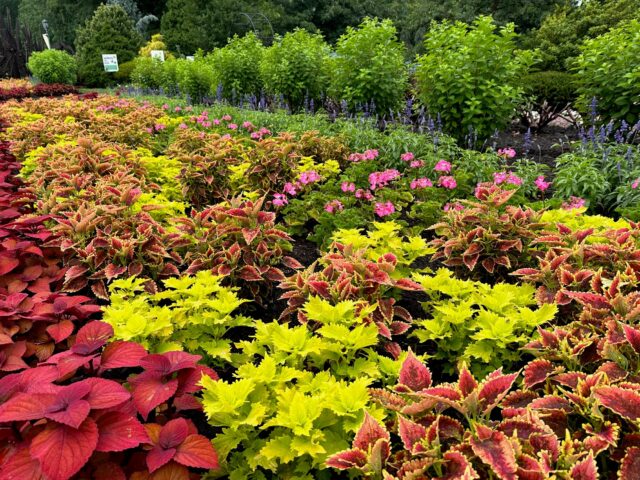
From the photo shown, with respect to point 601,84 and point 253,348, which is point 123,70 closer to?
point 601,84

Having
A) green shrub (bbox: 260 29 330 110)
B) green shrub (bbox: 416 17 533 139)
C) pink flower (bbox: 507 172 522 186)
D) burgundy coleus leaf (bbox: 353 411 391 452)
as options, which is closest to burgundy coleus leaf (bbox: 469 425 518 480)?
burgundy coleus leaf (bbox: 353 411 391 452)

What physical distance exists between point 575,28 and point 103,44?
62.1ft

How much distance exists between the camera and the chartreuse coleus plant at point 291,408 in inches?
57.4

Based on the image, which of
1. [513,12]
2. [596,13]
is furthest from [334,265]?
[513,12]

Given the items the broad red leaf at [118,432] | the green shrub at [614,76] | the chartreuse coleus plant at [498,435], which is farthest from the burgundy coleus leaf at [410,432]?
the green shrub at [614,76]

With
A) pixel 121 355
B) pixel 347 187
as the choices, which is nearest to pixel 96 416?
pixel 121 355

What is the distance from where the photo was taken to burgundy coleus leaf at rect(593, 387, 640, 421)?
1.25 meters

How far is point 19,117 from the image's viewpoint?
7.77 metres

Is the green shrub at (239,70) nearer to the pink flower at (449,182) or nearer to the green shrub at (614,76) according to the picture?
the green shrub at (614,76)

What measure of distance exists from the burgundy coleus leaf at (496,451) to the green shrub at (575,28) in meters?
11.5

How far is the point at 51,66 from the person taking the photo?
19156 millimetres

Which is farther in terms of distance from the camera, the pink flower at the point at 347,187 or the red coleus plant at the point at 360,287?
the pink flower at the point at 347,187

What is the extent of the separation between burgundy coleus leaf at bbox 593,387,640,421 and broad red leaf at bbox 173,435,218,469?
3.53 feet

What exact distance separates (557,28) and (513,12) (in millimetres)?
13850
